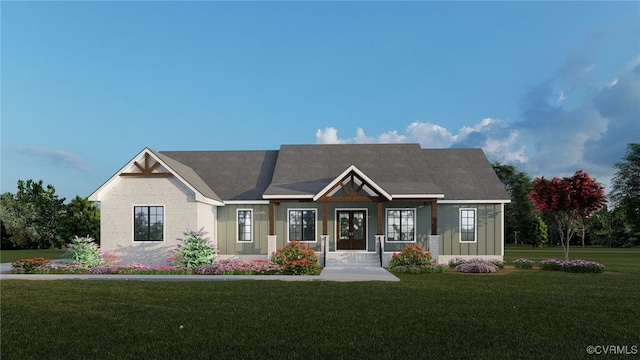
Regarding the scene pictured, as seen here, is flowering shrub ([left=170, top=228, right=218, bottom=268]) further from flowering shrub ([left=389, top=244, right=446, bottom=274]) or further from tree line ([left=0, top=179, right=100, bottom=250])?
tree line ([left=0, top=179, right=100, bottom=250])

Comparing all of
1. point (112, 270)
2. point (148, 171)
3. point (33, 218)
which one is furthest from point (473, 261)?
point (33, 218)

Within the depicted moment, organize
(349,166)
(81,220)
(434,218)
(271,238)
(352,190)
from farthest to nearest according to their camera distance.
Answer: (81,220) < (349,166) < (271,238) < (434,218) < (352,190)

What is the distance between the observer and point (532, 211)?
2274 inches

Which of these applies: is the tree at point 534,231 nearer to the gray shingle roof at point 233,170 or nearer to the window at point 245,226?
the gray shingle roof at point 233,170

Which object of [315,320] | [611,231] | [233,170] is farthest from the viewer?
[611,231]

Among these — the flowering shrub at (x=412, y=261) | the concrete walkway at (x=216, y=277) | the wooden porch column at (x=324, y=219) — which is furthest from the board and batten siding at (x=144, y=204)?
the flowering shrub at (x=412, y=261)

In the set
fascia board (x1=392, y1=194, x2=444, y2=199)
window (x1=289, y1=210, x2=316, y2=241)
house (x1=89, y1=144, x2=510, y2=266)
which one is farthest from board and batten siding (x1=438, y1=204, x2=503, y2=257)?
window (x1=289, y1=210, x2=316, y2=241)

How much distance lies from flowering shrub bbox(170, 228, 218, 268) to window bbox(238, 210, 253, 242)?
3988 mm

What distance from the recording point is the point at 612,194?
49844mm

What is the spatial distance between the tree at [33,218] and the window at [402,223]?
37.5 metres

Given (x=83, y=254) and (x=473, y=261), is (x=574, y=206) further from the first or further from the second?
(x=83, y=254)

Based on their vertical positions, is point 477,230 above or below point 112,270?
above

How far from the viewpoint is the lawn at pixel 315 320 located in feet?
24.8

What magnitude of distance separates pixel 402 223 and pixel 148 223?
41.7 ft
